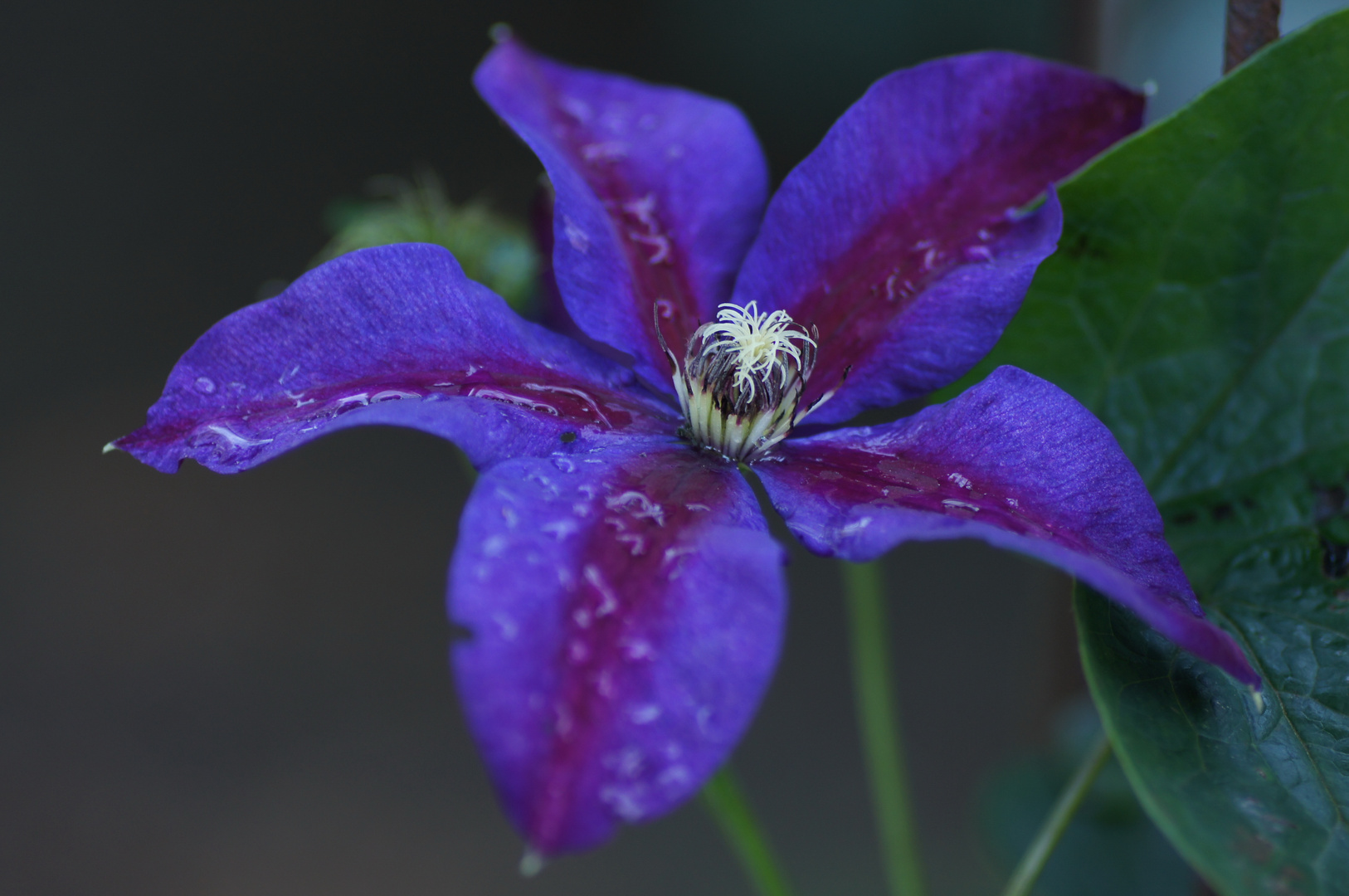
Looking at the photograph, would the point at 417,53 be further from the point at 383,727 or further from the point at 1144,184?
the point at 1144,184

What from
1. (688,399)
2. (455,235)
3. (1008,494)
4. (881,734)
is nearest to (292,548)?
(455,235)

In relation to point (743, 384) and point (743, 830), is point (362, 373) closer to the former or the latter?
point (743, 384)

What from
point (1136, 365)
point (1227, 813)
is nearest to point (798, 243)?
point (1136, 365)

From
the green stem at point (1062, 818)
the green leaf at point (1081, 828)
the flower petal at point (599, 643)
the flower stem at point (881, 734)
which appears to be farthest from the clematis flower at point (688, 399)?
the green leaf at point (1081, 828)

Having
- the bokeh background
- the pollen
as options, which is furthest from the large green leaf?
the bokeh background

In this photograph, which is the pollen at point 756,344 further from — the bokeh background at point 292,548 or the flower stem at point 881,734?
the bokeh background at point 292,548

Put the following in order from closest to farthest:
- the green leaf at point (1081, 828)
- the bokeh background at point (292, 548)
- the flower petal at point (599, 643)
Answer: the flower petal at point (599, 643)
the green leaf at point (1081, 828)
the bokeh background at point (292, 548)
